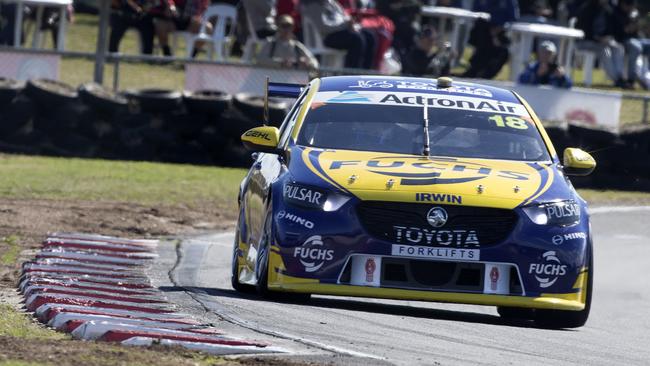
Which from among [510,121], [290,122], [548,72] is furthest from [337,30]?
[510,121]

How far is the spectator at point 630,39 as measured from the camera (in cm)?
2466

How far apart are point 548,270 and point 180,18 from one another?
16.2 m

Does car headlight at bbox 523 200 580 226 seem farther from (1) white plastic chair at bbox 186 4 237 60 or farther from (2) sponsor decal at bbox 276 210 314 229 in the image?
(1) white plastic chair at bbox 186 4 237 60

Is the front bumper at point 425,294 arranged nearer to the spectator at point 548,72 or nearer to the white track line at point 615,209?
the white track line at point 615,209

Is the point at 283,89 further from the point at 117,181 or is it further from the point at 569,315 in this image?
the point at 117,181

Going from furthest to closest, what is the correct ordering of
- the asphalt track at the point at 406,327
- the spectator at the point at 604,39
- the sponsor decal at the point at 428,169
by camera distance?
the spectator at the point at 604,39 → the sponsor decal at the point at 428,169 → the asphalt track at the point at 406,327

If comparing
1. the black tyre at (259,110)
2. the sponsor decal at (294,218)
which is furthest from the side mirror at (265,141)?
the black tyre at (259,110)

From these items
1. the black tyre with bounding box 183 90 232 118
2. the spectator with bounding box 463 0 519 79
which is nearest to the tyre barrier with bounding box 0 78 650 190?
the black tyre with bounding box 183 90 232 118

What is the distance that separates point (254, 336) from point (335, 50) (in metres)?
15.6

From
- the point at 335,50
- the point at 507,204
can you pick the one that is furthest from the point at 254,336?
the point at 335,50

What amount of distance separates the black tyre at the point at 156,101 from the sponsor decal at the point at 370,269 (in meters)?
9.70

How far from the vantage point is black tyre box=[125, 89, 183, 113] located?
56.4 feet

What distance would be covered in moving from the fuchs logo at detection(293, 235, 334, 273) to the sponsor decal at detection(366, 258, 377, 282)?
0.64 feet

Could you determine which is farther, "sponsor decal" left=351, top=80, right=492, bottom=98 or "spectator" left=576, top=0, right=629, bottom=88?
"spectator" left=576, top=0, right=629, bottom=88
